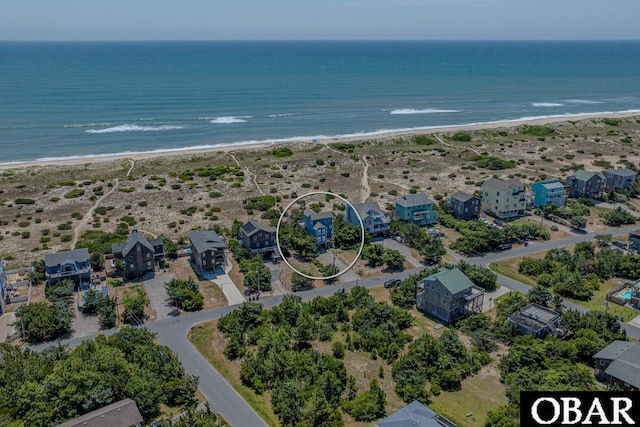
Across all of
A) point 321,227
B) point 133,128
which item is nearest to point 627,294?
point 321,227

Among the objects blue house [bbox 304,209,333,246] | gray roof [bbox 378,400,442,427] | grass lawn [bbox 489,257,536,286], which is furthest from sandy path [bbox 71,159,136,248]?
grass lawn [bbox 489,257,536,286]

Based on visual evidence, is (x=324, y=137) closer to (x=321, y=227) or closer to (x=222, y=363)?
(x=321, y=227)

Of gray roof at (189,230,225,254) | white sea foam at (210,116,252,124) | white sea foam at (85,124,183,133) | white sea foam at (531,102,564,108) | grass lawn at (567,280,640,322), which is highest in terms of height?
white sea foam at (531,102,564,108)

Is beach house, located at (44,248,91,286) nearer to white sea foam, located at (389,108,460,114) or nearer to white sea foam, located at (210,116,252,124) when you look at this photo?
white sea foam, located at (210,116,252,124)

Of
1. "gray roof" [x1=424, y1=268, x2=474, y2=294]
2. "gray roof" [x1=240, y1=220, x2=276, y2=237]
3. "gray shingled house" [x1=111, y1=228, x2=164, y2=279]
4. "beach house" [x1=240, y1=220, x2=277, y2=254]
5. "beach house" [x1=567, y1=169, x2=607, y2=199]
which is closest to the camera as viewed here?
"gray roof" [x1=424, y1=268, x2=474, y2=294]

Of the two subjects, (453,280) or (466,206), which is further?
(466,206)

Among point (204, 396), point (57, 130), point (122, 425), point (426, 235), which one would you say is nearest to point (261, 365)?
point (204, 396)
